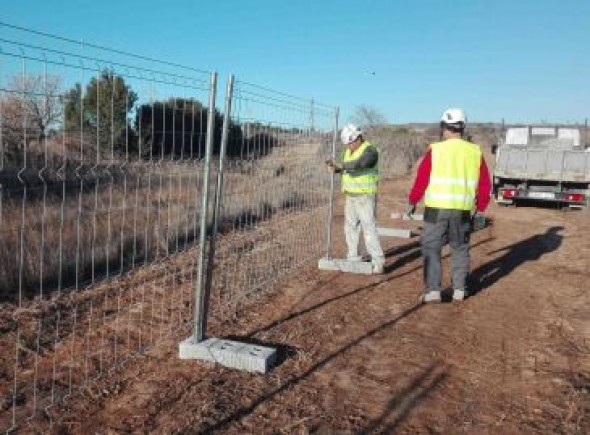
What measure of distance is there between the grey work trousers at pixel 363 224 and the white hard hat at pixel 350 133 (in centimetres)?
72

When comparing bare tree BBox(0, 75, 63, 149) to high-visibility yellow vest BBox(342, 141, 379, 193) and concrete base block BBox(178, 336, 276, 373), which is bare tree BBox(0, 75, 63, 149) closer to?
concrete base block BBox(178, 336, 276, 373)

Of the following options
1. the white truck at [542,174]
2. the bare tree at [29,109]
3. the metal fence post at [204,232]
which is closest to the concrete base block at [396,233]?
the metal fence post at [204,232]

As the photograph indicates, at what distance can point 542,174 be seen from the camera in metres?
16.8

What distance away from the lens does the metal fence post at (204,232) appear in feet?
15.2

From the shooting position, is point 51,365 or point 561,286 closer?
point 51,365

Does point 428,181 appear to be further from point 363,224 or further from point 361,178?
point 363,224

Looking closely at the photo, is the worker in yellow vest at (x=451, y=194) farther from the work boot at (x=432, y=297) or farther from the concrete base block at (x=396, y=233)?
the concrete base block at (x=396, y=233)

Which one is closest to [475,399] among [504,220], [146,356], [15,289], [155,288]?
[146,356]

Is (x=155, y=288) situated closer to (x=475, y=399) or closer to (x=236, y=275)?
(x=236, y=275)

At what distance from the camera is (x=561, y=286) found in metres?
8.13

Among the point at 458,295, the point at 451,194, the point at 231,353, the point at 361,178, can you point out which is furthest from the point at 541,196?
the point at 231,353

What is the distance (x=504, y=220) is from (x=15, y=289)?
1135 cm

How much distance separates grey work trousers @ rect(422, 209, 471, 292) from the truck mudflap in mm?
11075

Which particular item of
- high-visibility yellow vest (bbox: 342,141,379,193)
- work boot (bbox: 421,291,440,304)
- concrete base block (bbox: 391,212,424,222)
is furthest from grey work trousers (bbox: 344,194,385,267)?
concrete base block (bbox: 391,212,424,222)
